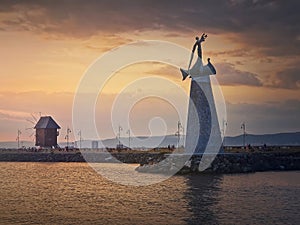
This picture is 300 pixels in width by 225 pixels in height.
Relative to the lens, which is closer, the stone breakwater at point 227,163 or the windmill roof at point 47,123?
the stone breakwater at point 227,163

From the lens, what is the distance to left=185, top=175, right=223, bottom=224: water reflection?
79.7 ft

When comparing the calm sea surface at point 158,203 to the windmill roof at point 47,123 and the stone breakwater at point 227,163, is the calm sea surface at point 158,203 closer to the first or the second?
the stone breakwater at point 227,163

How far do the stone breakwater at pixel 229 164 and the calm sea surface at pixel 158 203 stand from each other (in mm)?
9370

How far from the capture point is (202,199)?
31.2m

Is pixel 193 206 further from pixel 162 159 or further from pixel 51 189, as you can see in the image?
pixel 162 159

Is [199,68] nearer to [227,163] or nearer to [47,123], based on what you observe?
[227,163]

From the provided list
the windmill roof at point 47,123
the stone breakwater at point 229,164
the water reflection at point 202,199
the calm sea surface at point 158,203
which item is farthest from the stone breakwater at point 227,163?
the windmill roof at point 47,123

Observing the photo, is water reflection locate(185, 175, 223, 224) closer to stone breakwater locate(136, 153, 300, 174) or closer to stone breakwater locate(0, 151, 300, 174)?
stone breakwater locate(136, 153, 300, 174)

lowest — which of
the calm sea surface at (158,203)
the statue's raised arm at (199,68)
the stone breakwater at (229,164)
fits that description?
the calm sea surface at (158,203)

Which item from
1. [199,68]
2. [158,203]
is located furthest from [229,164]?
[158,203]

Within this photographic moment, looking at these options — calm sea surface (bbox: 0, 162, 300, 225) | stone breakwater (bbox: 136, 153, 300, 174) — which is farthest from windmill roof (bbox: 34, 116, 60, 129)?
calm sea surface (bbox: 0, 162, 300, 225)

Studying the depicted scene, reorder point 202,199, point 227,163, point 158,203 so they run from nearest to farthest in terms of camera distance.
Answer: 1. point 158,203
2. point 202,199
3. point 227,163

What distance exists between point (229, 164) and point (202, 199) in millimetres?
24916

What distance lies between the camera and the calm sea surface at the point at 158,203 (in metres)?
24.5
